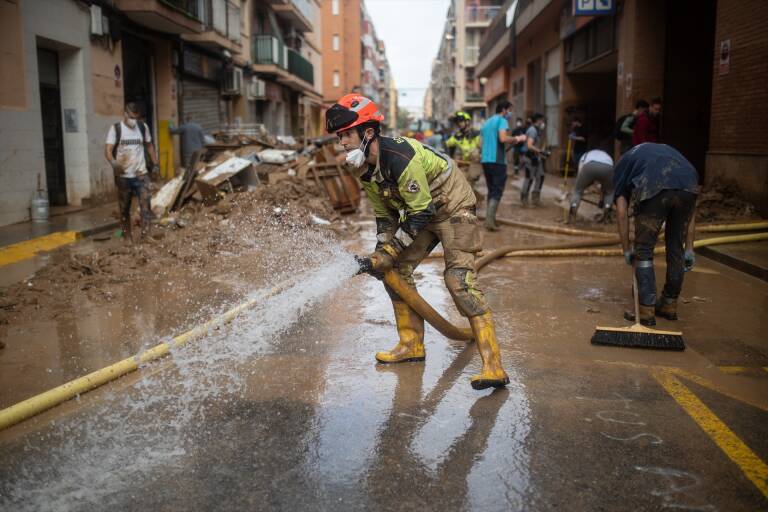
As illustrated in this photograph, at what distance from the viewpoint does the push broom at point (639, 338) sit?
4609mm

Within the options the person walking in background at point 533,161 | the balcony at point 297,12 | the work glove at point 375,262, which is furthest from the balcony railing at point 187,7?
the work glove at point 375,262

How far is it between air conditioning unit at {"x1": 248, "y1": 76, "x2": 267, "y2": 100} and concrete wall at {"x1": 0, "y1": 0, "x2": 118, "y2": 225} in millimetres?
14193

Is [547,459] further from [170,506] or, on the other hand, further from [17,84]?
[17,84]

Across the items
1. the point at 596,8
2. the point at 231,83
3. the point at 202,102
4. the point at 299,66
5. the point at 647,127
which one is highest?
the point at 299,66

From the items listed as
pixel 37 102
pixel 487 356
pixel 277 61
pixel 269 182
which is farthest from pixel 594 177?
pixel 277 61

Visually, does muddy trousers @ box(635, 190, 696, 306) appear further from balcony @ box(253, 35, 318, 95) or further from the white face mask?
balcony @ box(253, 35, 318, 95)

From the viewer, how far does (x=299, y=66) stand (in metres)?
35.3

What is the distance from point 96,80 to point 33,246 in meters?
6.24

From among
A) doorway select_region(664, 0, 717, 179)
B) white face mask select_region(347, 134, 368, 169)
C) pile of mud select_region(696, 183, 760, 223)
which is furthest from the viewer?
doorway select_region(664, 0, 717, 179)

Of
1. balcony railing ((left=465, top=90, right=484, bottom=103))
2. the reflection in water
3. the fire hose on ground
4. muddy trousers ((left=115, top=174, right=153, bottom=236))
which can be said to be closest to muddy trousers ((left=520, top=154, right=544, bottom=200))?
the fire hose on ground

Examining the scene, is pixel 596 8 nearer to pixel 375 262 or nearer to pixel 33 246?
pixel 33 246

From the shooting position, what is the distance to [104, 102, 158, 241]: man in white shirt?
29.7 feet

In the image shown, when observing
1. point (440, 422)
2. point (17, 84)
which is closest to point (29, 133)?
point (17, 84)

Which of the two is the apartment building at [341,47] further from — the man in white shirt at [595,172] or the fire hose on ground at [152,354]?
the fire hose on ground at [152,354]
